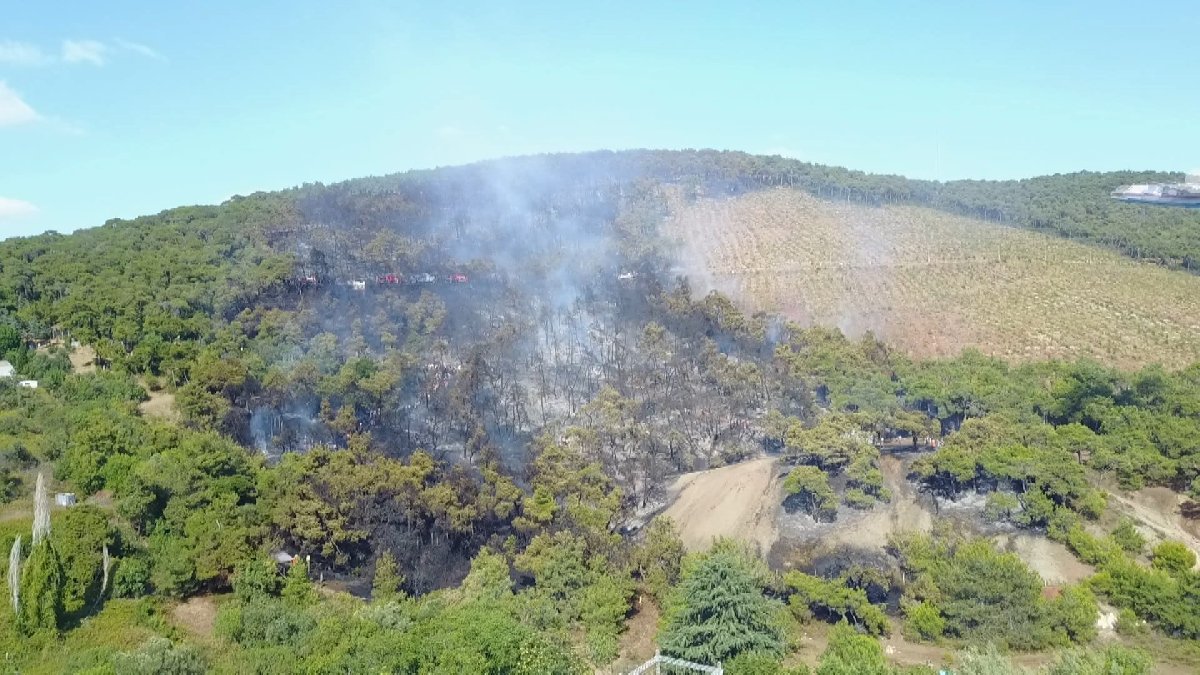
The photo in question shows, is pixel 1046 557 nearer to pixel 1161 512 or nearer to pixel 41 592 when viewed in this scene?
pixel 1161 512

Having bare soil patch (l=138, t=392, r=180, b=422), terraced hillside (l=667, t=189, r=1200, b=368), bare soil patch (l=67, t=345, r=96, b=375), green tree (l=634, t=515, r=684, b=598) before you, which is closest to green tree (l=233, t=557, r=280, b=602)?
green tree (l=634, t=515, r=684, b=598)

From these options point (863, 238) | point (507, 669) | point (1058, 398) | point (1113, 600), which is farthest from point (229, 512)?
point (863, 238)

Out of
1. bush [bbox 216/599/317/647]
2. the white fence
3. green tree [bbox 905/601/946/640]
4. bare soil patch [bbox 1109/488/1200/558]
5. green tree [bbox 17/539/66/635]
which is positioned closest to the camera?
the white fence

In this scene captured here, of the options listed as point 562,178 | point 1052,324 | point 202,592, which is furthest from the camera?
point 562,178

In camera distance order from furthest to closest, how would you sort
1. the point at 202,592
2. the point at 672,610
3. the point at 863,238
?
1. the point at 863,238
2. the point at 202,592
3. the point at 672,610

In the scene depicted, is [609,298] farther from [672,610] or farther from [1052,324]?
[672,610]

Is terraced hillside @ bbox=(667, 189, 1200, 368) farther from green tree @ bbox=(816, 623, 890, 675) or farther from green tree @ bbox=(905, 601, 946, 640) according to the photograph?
green tree @ bbox=(816, 623, 890, 675)

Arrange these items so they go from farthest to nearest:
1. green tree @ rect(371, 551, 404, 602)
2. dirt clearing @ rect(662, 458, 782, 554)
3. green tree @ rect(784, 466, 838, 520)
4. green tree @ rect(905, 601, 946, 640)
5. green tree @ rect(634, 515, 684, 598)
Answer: dirt clearing @ rect(662, 458, 782, 554)
green tree @ rect(784, 466, 838, 520)
green tree @ rect(634, 515, 684, 598)
green tree @ rect(371, 551, 404, 602)
green tree @ rect(905, 601, 946, 640)
